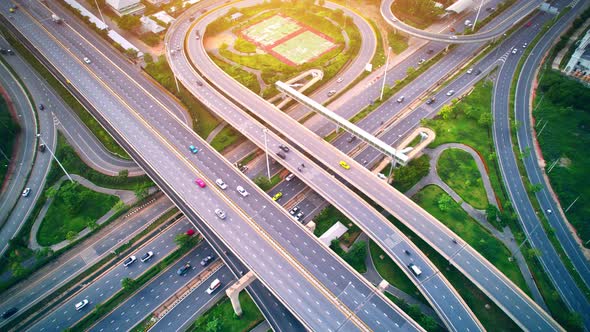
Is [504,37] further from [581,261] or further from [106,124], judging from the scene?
[106,124]

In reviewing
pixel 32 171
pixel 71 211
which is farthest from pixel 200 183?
pixel 32 171

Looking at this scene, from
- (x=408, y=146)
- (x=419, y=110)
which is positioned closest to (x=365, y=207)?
(x=408, y=146)

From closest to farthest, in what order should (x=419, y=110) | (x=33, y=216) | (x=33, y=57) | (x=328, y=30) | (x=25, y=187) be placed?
(x=33, y=216), (x=25, y=187), (x=419, y=110), (x=33, y=57), (x=328, y=30)

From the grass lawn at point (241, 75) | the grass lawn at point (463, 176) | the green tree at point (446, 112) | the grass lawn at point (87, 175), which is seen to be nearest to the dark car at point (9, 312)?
the grass lawn at point (87, 175)

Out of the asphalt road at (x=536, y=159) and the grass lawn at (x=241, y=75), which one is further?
the grass lawn at (x=241, y=75)

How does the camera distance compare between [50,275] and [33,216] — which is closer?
[50,275]

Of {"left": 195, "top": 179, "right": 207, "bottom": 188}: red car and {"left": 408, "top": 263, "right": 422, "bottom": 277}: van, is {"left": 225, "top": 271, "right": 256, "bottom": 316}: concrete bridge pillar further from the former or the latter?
{"left": 408, "top": 263, "right": 422, "bottom": 277}: van

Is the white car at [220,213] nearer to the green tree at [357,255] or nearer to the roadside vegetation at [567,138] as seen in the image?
the green tree at [357,255]
